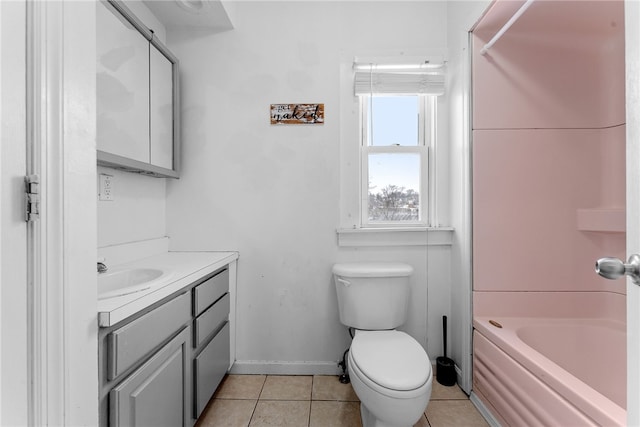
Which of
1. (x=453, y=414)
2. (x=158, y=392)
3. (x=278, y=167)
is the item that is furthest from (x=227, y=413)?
(x=278, y=167)

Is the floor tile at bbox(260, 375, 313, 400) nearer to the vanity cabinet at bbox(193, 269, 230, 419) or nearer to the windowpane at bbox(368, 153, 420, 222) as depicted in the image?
the vanity cabinet at bbox(193, 269, 230, 419)

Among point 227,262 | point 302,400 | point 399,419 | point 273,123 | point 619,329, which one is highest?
point 273,123

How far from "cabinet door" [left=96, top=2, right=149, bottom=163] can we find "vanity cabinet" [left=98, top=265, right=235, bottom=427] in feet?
2.36

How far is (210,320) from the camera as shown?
143 cm

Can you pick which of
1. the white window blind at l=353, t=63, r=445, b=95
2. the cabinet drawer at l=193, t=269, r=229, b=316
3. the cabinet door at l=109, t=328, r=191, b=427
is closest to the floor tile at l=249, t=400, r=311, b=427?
the cabinet door at l=109, t=328, r=191, b=427

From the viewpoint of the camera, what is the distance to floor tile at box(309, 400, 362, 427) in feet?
4.66

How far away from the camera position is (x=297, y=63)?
1.83 metres

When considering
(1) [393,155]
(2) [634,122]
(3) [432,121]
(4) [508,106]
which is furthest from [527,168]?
(2) [634,122]

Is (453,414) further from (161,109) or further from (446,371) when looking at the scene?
(161,109)

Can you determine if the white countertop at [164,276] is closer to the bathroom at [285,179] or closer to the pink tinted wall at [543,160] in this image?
the bathroom at [285,179]

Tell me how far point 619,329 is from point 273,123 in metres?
2.20

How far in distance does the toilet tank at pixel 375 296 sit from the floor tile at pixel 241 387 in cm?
66

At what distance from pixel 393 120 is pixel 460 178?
58cm

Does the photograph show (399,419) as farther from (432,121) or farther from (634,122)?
(432,121)
